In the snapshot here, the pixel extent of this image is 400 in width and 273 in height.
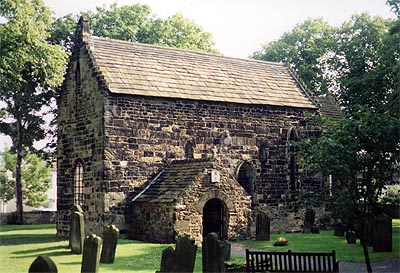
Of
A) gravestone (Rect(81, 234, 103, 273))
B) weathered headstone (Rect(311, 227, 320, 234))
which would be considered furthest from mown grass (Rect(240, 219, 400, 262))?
gravestone (Rect(81, 234, 103, 273))

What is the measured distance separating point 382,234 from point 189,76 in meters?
14.1

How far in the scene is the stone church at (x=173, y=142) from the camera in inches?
1056

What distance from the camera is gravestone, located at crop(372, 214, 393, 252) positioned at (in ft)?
72.3

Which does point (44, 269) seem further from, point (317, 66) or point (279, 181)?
point (317, 66)

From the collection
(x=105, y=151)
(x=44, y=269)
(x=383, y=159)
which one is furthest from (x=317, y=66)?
(x=44, y=269)

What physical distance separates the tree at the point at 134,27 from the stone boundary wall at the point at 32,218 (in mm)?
13315

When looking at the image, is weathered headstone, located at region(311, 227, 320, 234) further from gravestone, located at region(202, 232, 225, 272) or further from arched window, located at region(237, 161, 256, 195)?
gravestone, located at region(202, 232, 225, 272)

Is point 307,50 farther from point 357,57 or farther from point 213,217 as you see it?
point 213,217

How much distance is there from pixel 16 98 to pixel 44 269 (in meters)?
35.3

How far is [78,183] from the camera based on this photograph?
29984 millimetres

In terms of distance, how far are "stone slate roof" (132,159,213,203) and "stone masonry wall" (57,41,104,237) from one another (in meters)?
2.18

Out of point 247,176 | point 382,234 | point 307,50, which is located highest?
point 307,50

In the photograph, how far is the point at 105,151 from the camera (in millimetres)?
27359

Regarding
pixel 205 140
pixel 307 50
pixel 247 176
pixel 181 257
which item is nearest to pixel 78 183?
pixel 205 140
